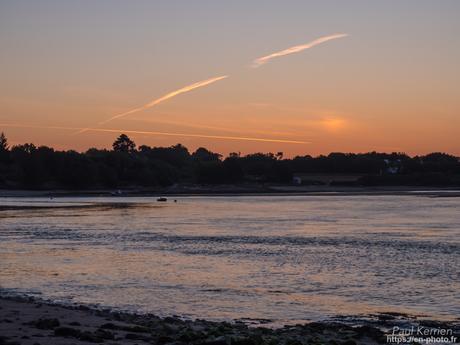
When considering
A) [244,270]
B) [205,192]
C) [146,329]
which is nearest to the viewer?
[146,329]

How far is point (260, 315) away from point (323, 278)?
304 inches

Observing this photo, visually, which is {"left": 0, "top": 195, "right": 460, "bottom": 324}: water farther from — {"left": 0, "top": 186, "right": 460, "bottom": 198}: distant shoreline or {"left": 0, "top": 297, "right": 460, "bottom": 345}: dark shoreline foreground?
{"left": 0, "top": 186, "right": 460, "bottom": 198}: distant shoreline

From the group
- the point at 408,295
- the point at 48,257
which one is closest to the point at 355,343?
the point at 408,295

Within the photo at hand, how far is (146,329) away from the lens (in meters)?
17.1

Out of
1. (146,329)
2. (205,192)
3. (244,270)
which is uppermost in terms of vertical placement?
(205,192)

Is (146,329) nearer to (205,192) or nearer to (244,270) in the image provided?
(244,270)

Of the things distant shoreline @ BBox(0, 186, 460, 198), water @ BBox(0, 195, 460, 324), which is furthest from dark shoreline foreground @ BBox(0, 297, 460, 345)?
distant shoreline @ BBox(0, 186, 460, 198)

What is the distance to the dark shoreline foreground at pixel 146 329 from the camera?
15117 mm

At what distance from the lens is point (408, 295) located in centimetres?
2384

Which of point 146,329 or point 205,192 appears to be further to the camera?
point 205,192

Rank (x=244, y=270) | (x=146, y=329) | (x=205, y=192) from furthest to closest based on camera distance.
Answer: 1. (x=205, y=192)
2. (x=244, y=270)
3. (x=146, y=329)

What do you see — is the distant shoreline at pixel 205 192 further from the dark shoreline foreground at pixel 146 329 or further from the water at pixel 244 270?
the dark shoreline foreground at pixel 146 329

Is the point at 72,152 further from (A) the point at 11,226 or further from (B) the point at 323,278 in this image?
(B) the point at 323,278

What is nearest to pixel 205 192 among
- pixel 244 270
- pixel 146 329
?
pixel 244 270
